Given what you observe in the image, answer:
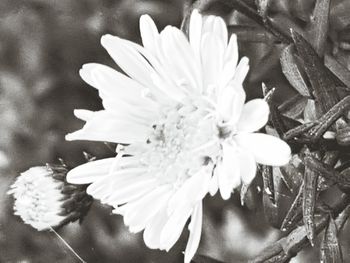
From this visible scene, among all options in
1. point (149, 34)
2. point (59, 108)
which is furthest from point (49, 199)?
point (149, 34)

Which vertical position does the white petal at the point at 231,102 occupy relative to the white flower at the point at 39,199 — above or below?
above

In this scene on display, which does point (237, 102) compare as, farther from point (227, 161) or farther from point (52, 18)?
point (52, 18)

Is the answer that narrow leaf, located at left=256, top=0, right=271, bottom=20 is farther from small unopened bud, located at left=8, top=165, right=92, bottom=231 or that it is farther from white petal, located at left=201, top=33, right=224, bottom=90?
small unopened bud, located at left=8, top=165, right=92, bottom=231

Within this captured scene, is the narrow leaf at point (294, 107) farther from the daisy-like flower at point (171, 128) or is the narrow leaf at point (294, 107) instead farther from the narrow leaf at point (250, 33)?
the daisy-like flower at point (171, 128)

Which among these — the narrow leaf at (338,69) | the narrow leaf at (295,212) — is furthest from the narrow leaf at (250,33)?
the narrow leaf at (295,212)

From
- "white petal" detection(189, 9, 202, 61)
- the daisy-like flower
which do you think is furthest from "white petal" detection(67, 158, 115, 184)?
"white petal" detection(189, 9, 202, 61)

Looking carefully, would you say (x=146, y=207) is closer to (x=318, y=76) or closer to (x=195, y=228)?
(x=195, y=228)

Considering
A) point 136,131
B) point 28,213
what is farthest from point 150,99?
point 28,213
